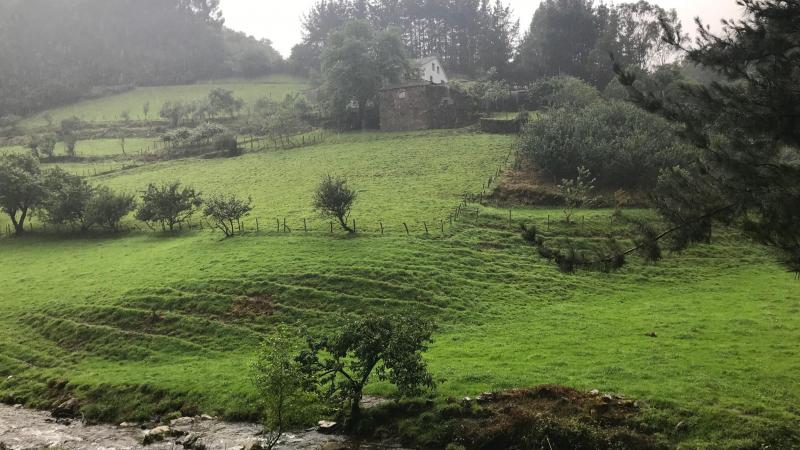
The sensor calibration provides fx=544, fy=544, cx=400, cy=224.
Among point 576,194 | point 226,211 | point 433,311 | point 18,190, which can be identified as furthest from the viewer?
point 18,190

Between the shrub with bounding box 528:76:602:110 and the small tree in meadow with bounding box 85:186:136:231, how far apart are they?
49.0m

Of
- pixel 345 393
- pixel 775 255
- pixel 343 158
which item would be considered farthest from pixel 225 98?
pixel 775 255

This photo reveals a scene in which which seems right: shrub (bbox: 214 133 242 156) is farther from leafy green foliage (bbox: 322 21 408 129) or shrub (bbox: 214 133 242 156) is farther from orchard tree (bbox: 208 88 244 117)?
orchard tree (bbox: 208 88 244 117)

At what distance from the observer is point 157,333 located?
101ft

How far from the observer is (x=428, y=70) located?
321 feet

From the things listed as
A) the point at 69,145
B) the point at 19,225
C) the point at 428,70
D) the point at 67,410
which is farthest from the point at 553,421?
the point at 69,145

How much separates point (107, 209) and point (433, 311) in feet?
118

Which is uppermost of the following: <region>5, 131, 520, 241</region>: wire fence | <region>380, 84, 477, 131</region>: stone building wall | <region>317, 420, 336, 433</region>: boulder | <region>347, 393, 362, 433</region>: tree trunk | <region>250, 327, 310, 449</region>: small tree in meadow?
<region>380, 84, 477, 131</region>: stone building wall

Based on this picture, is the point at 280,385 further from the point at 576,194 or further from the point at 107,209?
the point at 107,209

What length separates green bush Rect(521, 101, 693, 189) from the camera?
48375 mm

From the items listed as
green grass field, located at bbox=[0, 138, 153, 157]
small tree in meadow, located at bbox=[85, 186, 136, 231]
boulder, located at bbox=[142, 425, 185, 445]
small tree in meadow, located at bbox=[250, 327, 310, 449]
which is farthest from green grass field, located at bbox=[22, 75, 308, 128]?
small tree in meadow, located at bbox=[250, 327, 310, 449]

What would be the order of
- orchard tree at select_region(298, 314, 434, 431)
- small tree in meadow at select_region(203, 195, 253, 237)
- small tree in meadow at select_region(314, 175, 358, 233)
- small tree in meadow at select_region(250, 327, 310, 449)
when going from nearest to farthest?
small tree in meadow at select_region(250, 327, 310, 449) → orchard tree at select_region(298, 314, 434, 431) → small tree in meadow at select_region(314, 175, 358, 233) → small tree in meadow at select_region(203, 195, 253, 237)

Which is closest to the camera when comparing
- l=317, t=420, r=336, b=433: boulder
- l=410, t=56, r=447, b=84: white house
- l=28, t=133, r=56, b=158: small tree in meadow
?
l=317, t=420, r=336, b=433: boulder

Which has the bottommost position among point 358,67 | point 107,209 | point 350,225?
point 350,225
